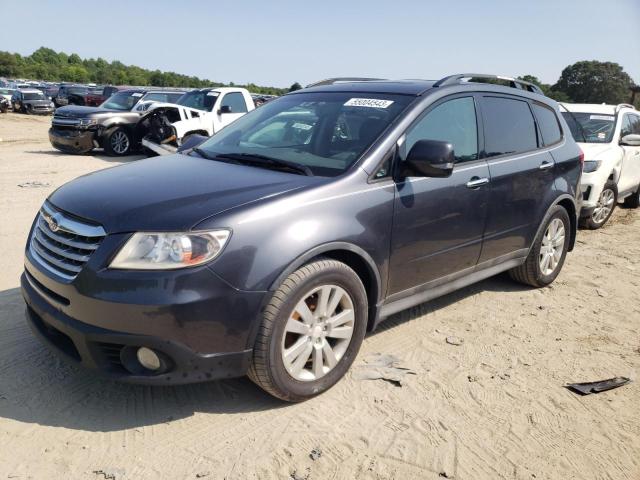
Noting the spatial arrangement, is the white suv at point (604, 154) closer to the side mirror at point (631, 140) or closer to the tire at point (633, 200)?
the side mirror at point (631, 140)

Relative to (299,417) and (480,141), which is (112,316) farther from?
(480,141)

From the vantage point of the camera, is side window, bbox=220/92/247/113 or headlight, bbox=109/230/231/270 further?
side window, bbox=220/92/247/113

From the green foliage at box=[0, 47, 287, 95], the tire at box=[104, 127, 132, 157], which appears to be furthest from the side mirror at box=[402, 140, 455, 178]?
the green foliage at box=[0, 47, 287, 95]

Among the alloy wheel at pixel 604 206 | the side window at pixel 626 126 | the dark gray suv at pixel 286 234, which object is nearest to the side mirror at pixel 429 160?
the dark gray suv at pixel 286 234

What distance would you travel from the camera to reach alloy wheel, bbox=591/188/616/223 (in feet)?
25.8

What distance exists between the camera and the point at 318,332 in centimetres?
301

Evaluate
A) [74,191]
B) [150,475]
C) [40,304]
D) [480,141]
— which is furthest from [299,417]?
[480,141]

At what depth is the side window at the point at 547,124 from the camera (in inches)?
189

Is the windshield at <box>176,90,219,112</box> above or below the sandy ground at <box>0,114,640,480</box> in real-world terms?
above

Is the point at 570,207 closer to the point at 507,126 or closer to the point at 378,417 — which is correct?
the point at 507,126

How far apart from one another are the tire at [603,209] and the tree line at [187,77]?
207 cm

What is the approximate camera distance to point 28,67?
93.9 m

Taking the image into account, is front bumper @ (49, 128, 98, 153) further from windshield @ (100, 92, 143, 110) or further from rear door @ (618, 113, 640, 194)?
rear door @ (618, 113, 640, 194)

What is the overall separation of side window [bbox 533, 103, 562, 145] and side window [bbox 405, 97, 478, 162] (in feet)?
3.66
